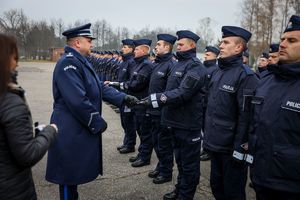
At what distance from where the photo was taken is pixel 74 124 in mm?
3338

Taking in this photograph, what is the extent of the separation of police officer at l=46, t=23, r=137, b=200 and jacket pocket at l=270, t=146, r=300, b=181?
1.77 meters

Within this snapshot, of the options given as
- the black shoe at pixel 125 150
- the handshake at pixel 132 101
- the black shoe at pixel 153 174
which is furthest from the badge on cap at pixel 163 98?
the black shoe at pixel 125 150

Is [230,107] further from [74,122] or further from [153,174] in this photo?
[153,174]

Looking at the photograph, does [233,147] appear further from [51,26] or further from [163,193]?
[51,26]

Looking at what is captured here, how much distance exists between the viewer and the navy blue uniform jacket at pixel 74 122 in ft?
10.7

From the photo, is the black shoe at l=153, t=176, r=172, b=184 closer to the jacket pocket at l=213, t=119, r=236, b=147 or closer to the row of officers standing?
the row of officers standing

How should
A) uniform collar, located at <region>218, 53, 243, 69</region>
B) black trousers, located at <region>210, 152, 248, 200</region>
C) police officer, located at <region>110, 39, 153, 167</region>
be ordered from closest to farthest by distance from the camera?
black trousers, located at <region>210, 152, 248, 200</region> < uniform collar, located at <region>218, 53, 243, 69</region> < police officer, located at <region>110, 39, 153, 167</region>

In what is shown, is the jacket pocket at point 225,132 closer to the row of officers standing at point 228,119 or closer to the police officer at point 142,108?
the row of officers standing at point 228,119

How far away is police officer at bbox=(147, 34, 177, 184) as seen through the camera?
16.7 ft

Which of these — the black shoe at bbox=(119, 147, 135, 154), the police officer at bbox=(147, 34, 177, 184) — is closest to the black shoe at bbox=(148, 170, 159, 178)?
the police officer at bbox=(147, 34, 177, 184)

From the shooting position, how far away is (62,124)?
333 cm

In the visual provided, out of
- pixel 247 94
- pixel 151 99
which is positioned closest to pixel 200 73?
pixel 151 99

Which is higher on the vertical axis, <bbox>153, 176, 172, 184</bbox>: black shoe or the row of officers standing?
the row of officers standing

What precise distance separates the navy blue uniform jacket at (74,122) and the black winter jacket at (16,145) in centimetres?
99
